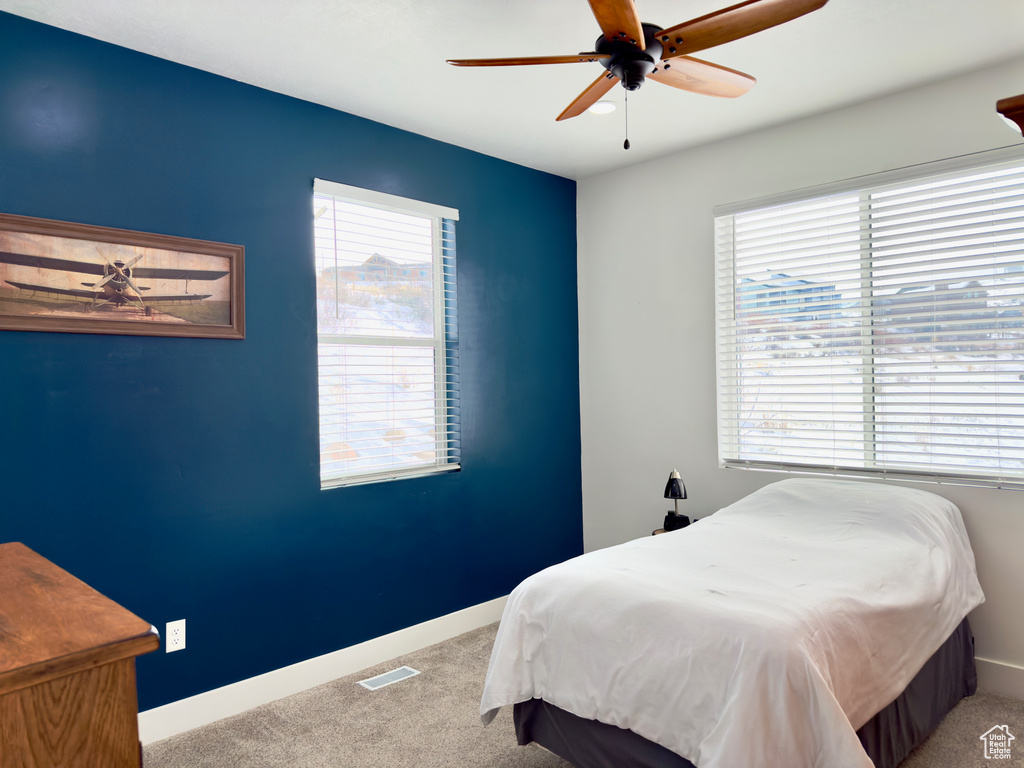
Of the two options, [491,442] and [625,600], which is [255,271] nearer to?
[491,442]

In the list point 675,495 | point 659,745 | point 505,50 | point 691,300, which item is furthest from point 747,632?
point 691,300

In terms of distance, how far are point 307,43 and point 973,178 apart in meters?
2.77

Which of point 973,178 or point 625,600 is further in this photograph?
point 973,178

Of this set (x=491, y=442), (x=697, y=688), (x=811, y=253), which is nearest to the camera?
(x=697, y=688)

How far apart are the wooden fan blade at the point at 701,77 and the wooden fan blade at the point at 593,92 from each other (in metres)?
0.13

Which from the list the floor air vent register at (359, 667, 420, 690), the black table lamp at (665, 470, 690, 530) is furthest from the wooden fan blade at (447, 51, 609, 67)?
the floor air vent register at (359, 667, 420, 690)

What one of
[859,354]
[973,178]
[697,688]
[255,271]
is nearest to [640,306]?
[859,354]

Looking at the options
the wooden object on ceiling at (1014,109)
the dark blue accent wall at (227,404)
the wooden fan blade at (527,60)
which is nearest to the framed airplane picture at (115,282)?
the dark blue accent wall at (227,404)

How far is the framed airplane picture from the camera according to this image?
2295 mm

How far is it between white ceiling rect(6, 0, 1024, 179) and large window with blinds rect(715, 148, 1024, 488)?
49 centimetres

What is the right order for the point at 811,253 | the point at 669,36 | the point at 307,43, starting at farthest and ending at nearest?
the point at 811,253 < the point at 307,43 < the point at 669,36

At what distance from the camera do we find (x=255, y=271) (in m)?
2.89

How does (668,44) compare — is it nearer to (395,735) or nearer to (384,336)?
(384,336)

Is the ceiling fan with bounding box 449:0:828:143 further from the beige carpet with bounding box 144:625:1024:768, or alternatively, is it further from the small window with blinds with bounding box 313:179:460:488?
the beige carpet with bounding box 144:625:1024:768
